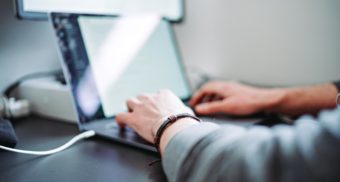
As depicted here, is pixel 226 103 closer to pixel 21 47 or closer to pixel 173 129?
pixel 173 129

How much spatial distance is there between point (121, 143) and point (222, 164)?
0.27 m

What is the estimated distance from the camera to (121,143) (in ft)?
1.87

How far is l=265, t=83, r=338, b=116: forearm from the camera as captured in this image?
29.4 inches

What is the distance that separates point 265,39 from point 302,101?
0.92 ft

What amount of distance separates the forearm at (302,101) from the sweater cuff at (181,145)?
0.38 m

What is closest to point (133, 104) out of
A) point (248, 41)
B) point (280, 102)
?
point (280, 102)

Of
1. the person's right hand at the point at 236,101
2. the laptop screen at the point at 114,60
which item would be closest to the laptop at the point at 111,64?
the laptop screen at the point at 114,60

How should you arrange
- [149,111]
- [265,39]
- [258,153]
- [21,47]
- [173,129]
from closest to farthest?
1. [258,153]
2. [173,129]
3. [149,111]
4. [21,47]
5. [265,39]

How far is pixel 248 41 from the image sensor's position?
3.26ft

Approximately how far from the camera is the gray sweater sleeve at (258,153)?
0.30 m

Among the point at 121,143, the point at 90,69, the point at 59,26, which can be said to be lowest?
the point at 121,143

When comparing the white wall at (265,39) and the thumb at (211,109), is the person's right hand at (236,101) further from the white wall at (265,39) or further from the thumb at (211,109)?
the white wall at (265,39)

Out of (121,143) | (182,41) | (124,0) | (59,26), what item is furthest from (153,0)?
(121,143)

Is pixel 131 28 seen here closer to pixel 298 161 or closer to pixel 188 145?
pixel 188 145
